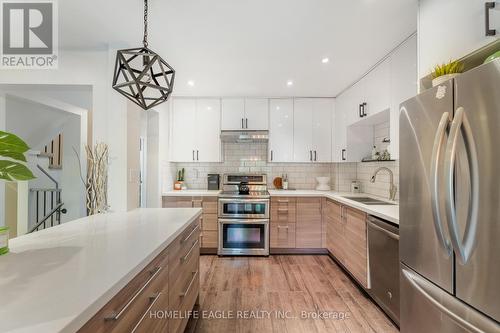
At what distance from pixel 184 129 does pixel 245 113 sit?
1.06 m

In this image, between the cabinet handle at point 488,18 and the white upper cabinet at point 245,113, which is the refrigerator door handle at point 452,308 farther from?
the white upper cabinet at point 245,113

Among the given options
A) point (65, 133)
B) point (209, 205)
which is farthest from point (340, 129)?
point (65, 133)

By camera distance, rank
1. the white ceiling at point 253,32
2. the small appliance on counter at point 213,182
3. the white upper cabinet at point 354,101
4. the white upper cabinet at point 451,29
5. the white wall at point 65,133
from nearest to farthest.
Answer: the white upper cabinet at point 451,29 < the white ceiling at point 253,32 < the white upper cabinet at point 354,101 < the white wall at point 65,133 < the small appliance on counter at point 213,182

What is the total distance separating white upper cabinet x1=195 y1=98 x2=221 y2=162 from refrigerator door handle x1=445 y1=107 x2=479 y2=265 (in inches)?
123

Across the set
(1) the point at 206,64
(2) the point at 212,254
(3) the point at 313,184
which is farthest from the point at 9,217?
(3) the point at 313,184

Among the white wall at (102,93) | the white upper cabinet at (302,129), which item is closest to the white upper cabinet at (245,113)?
the white upper cabinet at (302,129)

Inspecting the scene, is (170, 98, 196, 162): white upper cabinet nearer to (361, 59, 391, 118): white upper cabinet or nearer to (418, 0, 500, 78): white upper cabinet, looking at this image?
(361, 59, 391, 118): white upper cabinet

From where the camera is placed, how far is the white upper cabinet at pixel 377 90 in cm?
231

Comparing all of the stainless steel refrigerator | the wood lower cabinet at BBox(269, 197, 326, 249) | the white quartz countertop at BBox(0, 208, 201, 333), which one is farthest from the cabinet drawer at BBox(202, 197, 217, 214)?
the stainless steel refrigerator

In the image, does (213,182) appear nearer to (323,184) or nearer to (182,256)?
(323,184)

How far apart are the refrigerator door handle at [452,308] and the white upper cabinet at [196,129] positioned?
302cm

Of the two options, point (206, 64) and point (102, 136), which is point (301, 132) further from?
point (102, 136)

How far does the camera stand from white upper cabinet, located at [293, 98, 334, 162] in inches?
150

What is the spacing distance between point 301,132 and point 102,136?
282 cm
